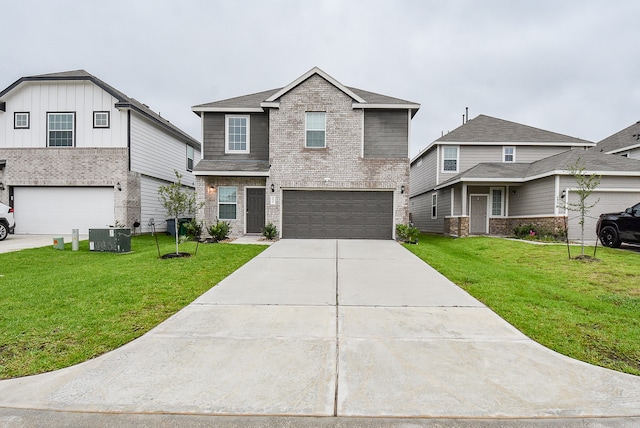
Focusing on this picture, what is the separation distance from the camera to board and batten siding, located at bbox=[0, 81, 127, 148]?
1438cm

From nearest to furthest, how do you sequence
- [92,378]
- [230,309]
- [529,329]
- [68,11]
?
[92,378]
[529,329]
[230,309]
[68,11]

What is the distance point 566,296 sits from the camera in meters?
5.31

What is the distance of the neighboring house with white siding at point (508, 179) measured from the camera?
42.5 feet

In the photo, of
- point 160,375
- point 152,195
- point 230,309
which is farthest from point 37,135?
point 160,375

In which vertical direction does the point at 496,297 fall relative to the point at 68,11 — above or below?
below

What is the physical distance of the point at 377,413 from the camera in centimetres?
234

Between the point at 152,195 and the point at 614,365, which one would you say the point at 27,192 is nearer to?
the point at 152,195

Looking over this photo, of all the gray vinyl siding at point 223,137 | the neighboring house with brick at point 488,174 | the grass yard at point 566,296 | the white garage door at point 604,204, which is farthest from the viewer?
the neighboring house with brick at point 488,174

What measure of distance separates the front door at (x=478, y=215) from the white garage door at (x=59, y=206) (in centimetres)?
1847

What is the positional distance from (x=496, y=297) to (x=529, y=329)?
1.38m

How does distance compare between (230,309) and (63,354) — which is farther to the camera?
(230,309)

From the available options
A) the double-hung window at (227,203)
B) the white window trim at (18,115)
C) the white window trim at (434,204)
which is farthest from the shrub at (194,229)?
the white window trim at (434,204)

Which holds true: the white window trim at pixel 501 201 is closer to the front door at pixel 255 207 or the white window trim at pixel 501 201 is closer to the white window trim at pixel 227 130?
the front door at pixel 255 207

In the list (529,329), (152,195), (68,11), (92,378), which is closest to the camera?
(92,378)
